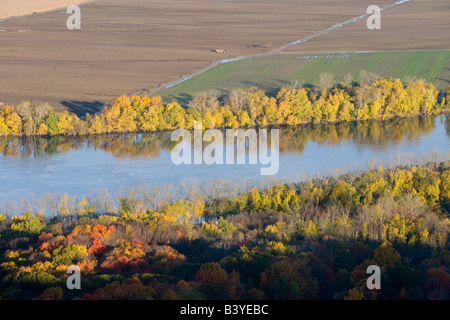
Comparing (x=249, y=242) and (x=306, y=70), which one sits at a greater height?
(x=306, y=70)

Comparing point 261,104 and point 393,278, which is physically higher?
point 261,104

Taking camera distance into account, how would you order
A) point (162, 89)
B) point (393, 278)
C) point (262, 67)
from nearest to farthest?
1. point (393, 278)
2. point (162, 89)
3. point (262, 67)

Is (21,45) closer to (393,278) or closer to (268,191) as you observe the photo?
(268,191)

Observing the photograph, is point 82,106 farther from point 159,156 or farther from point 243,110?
point 159,156

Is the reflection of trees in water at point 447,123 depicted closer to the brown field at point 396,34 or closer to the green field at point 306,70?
the green field at point 306,70

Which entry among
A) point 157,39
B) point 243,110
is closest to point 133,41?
point 157,39
